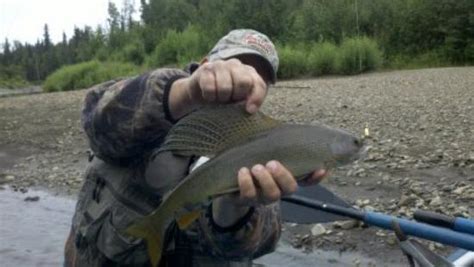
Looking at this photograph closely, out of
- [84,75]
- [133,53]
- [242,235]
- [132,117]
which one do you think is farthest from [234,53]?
[133,53]

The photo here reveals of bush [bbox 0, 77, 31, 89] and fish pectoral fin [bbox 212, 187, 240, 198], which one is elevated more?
fish pectoral fin [bbox 212, 187, 240, 198]

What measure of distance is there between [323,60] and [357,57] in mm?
1475

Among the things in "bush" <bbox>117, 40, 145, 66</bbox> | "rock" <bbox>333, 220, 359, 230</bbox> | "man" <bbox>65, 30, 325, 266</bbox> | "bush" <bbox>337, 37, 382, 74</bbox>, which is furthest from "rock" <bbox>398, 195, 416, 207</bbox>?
"bush" <bbox>117, 40, 145, 66</bbox>

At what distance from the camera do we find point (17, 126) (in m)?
20.2

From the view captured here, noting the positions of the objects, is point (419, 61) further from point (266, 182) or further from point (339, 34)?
point (266, 182)

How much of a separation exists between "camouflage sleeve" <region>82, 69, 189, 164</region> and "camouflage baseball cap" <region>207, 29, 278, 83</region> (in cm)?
20

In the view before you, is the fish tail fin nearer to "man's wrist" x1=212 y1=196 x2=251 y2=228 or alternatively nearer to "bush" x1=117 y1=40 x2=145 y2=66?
"man's wrist" x1=212 y1=196 x2=251 y2=228

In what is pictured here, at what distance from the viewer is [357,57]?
100 feet

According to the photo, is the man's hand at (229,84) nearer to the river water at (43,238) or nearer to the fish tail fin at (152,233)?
the fish tail fin at (152,233)

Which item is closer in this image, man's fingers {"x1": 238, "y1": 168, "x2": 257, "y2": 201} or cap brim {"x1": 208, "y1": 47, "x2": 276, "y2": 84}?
man's fingers {"x1": 238, "y1": 168, "x2": 257, "y2": 201}

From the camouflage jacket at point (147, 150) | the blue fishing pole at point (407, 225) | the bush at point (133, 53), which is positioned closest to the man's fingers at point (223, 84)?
the camouflage jacket at point (147, 150)

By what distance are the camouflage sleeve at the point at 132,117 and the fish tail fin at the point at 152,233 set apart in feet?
0.97

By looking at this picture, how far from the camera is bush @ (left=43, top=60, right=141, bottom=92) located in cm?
4494

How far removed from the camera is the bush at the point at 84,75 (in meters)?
44.9
